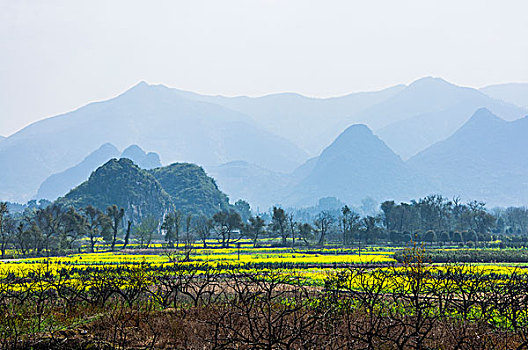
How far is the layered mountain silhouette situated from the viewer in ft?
432

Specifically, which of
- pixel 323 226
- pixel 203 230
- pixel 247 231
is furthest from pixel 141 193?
pixel 323 226

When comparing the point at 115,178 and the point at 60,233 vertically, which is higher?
the point at 115,178

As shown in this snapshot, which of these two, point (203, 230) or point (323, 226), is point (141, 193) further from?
point (323, 226)

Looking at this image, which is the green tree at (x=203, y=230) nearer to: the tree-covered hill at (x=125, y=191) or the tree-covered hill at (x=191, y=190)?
the tree-covered hill at (x=125, y=191)

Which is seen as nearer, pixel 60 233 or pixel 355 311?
pixel 355 311

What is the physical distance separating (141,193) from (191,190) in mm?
16647

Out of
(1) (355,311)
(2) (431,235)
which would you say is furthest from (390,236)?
(1) (355,311)

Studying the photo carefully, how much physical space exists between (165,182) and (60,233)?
91767 mm

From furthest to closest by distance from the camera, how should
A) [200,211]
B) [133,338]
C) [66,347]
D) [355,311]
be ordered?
[200,211] < [355,311] < [133,338] < [66,347]

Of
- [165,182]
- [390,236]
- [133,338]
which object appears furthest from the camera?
[165,182]

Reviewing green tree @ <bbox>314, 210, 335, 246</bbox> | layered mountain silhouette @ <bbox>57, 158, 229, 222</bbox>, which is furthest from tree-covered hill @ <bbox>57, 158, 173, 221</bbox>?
green tree @ <bbox>314, 210, 335, 246</bbox>

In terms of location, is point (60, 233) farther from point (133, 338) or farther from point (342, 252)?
point (133, 338)

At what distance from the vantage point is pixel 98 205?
12794 centimetres

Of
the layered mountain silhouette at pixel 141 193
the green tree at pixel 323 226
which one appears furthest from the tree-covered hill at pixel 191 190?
the green tree at pixel 323 226
